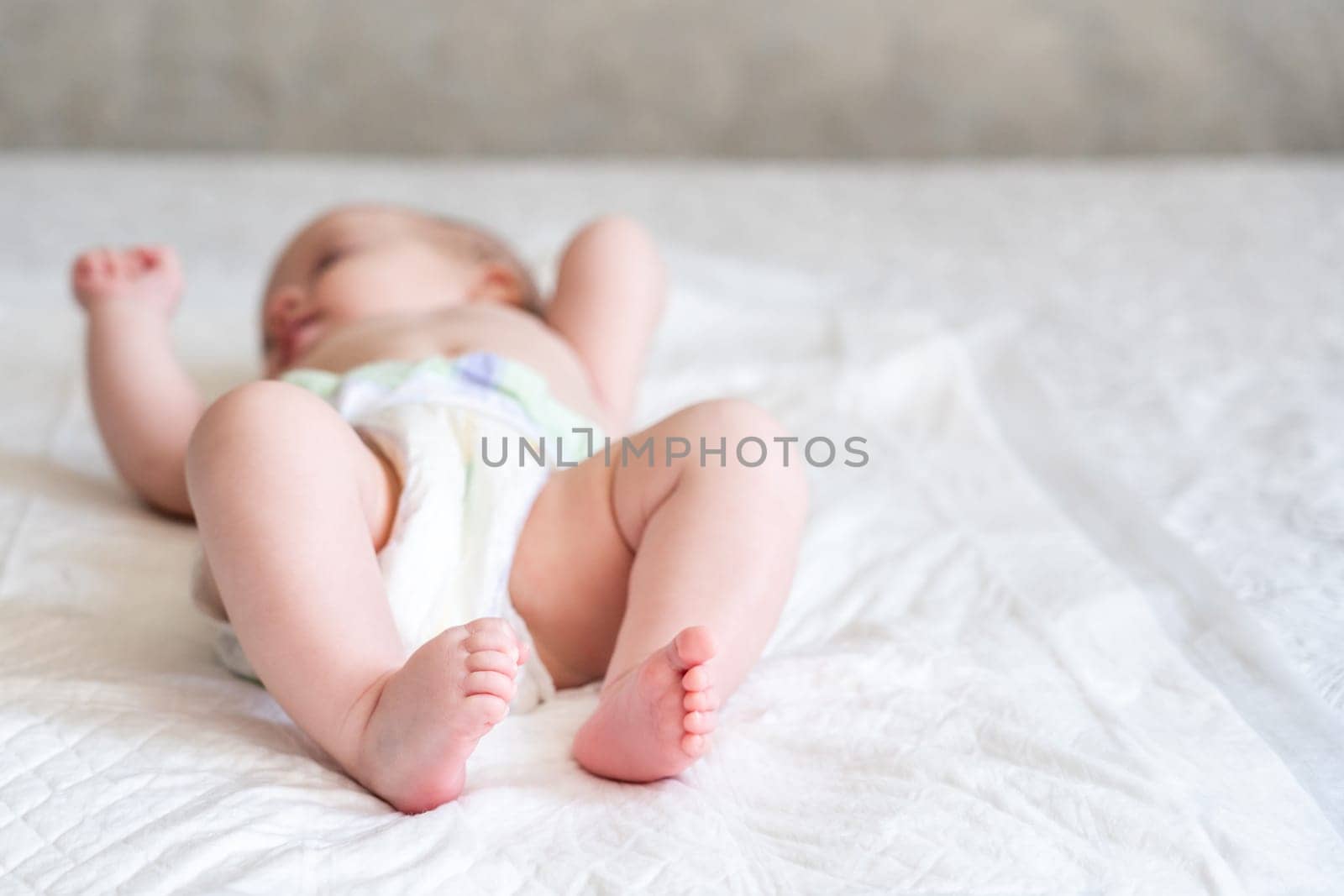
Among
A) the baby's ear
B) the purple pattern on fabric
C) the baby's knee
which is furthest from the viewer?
the baby's ear

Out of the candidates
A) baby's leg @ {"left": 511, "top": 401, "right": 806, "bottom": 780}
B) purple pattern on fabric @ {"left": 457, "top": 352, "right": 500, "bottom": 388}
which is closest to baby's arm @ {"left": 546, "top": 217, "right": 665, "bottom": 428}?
purple pattern on fabric @ {"left": 457, "top": 352, "right": 500, "bottom": 388}

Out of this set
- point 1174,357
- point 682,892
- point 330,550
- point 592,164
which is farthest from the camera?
point 592,164

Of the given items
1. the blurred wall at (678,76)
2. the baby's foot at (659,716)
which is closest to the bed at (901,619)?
the baby's foot at (659,716)

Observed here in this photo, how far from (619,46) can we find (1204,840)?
185 centimetres

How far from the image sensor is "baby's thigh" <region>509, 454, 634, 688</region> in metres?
0.81

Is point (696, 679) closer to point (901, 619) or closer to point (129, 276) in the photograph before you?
point (901, 619)

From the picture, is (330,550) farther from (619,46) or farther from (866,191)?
(619,46)

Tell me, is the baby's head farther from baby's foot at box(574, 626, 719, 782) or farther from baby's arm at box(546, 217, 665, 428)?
baby's foot at box(574, 626, 719, 782)

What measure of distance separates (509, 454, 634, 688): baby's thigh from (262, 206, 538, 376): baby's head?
0.37 m

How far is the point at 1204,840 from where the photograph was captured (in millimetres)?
619

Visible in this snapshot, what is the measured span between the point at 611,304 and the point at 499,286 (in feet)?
0.34

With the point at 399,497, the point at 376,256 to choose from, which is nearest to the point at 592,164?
the point at 376,256

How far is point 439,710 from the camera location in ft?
2.05

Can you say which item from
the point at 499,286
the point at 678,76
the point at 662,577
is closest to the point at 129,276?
the point at 499,286
